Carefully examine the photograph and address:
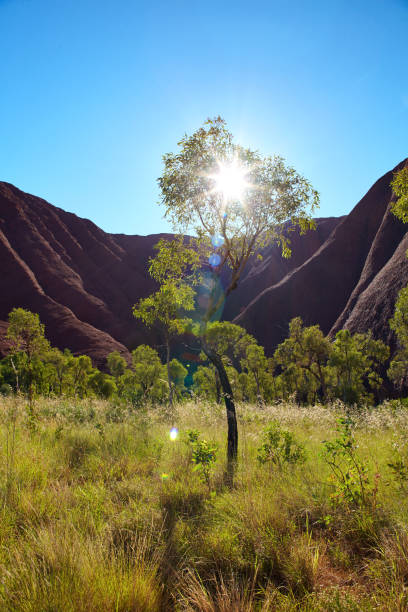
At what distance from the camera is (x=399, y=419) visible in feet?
28.2

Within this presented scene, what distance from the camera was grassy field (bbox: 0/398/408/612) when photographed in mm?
2178

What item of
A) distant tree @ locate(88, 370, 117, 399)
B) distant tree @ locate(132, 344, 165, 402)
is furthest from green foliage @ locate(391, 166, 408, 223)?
distant tree @ locate(88, 370, 117, 399)

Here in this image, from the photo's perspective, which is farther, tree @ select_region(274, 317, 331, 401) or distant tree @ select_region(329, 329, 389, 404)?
tree @ select_region(274, 317, 331, 401)

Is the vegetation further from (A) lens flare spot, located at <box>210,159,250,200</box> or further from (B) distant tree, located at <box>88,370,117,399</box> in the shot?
(B) distant tree, located at <box>88,370,117,399</box>

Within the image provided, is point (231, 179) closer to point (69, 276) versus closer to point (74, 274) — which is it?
point (69, 276)

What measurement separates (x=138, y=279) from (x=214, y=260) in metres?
135

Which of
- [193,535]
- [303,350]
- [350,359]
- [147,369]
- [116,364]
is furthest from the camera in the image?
[116,364]

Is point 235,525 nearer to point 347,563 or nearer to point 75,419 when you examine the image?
point 347,563

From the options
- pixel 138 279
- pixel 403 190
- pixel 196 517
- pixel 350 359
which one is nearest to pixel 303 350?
pixel 350 359

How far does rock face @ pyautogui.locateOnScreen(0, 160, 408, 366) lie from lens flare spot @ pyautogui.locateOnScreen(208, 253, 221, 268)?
48.1 m

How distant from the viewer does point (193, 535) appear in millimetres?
3061

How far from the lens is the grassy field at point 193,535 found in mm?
2178

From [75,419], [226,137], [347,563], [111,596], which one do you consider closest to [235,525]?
[347,563]

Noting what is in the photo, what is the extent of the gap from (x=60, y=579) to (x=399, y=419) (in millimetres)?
9463
